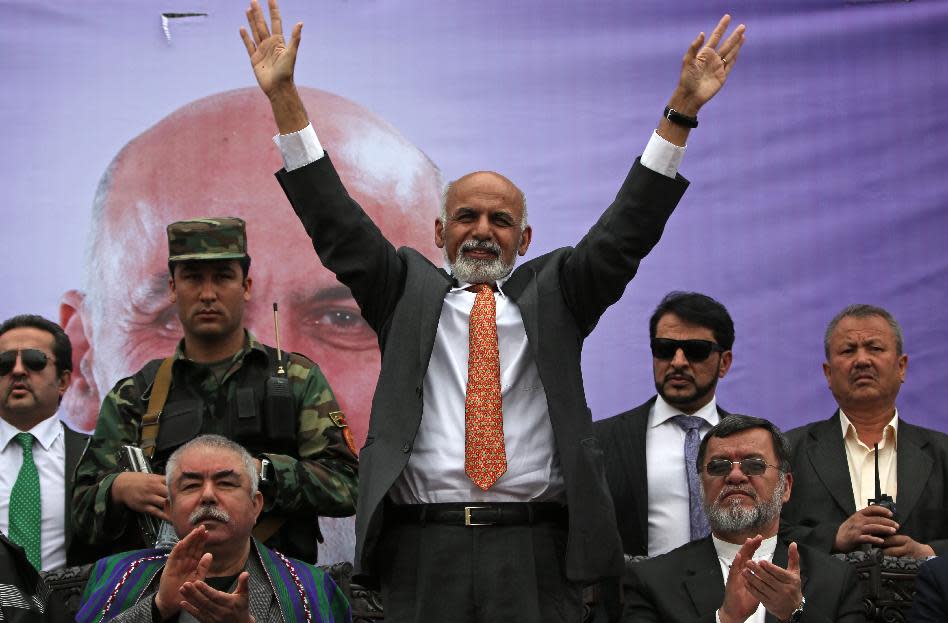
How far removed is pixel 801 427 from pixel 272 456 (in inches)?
72.4

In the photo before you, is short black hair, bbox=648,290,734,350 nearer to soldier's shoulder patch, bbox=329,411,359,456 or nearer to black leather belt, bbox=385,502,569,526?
soldier's shoulder patch, bbox=329,411,359,456

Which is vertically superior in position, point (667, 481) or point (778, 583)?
point (667, 481)

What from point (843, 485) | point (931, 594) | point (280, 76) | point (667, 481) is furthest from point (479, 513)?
point (843, 485)

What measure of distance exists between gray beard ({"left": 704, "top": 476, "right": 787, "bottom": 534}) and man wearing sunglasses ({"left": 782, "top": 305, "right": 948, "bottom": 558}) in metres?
0.21

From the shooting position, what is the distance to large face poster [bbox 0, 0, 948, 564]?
5188 millimetres

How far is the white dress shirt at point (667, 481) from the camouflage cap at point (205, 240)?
1.49 meters

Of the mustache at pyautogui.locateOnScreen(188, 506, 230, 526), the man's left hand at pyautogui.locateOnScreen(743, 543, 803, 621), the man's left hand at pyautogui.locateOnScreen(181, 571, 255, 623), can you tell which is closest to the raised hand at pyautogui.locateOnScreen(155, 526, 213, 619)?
the man's left hand at pyautogui.locateOnScreen(181, 571, 255, 623)

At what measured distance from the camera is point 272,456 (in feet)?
14.0

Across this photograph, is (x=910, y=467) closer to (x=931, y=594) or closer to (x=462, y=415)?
(x=931, y=594)

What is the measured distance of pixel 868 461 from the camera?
4840mm

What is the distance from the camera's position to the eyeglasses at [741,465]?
4.36m

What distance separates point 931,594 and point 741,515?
58 cm

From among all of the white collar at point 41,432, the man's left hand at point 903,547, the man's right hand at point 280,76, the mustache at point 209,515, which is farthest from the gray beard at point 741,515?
the white collar at point 41,432

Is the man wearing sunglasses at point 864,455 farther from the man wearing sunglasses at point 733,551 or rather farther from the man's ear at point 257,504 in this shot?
the man's ear at point 257,504
